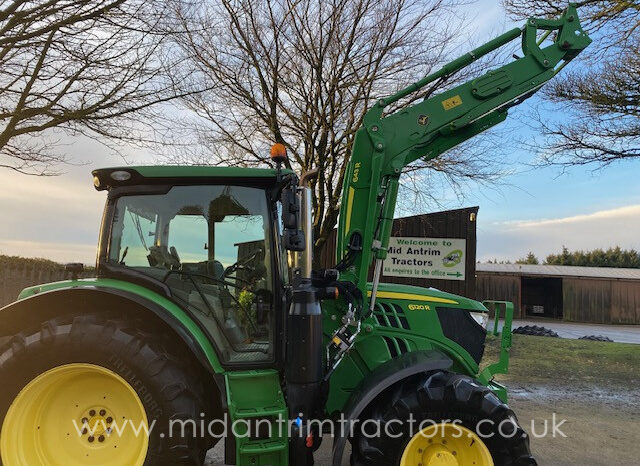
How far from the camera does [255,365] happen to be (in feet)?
9.97

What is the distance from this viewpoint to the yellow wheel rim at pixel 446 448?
281cm

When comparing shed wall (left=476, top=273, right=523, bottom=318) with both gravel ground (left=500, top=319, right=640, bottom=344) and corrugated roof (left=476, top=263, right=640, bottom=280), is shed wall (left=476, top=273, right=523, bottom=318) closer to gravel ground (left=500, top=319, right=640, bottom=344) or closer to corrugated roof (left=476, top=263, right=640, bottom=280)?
corrugated roof (left=476, top=263, right=640, bottom=280)

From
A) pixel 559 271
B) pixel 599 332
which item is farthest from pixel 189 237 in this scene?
pixel 559 271

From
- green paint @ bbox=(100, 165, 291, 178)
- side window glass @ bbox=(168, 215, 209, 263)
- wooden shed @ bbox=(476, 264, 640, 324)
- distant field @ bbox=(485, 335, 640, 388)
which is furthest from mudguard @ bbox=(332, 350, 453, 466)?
wooden shed @ bbox=(476, 264, 640, 324)

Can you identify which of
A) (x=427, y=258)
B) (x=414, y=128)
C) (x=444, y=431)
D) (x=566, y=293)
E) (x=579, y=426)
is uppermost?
(x=414, y=128)

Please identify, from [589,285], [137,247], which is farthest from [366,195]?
[589,285]

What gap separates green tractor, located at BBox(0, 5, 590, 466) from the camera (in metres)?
2.83

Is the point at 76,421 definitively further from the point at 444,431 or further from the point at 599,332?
the point at 599,332

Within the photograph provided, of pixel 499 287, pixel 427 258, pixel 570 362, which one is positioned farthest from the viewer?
pixel 499 287

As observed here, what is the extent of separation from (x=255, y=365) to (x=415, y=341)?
1.23m

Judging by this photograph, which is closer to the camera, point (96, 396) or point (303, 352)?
point (303, 352)

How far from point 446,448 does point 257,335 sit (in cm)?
145

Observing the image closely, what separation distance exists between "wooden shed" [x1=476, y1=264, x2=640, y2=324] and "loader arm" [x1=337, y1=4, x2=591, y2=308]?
2292 centimetres

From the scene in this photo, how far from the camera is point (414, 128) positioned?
3.45 metres
